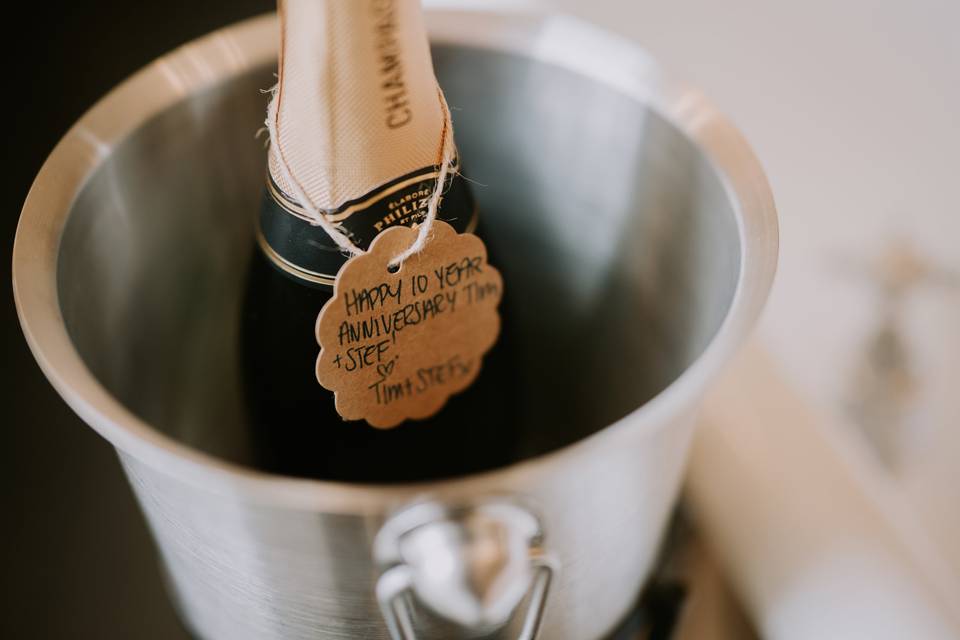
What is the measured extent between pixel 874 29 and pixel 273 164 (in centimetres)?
42

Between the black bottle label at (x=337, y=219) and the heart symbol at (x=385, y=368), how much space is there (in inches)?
1.7

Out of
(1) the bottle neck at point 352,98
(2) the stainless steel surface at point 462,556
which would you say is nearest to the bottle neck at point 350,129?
(1) the bottle neck at point 352,98

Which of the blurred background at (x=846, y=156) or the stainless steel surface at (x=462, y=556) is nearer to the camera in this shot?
the stainless steel surface at (x=462, y=556)

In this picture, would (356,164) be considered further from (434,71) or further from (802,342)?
(802,342)

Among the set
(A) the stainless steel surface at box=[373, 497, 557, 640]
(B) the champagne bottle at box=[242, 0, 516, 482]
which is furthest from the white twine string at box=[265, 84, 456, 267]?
(A) the stainless steel surface at box=[373, 497, 557, 640]

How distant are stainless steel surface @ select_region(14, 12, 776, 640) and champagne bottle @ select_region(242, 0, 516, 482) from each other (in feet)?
0.08

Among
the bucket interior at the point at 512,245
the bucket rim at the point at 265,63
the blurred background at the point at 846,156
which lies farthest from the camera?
the blurred background at the point at 846,156

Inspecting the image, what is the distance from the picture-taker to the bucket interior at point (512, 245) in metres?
0.31

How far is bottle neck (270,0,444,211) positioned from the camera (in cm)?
29

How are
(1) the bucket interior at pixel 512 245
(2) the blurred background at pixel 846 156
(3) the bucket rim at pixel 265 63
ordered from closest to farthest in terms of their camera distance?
1. (3) the bucket rim at pixel 265 63
2. (1) the bucket interior at pixel 512 245
3. (2) the blurred background at pixel 846 156

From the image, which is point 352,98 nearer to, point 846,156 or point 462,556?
point 462,556

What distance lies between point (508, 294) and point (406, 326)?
98 millimetres

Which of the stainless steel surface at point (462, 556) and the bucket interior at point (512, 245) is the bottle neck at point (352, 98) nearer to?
the bucket interior at point (512, 245)

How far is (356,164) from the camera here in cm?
32
